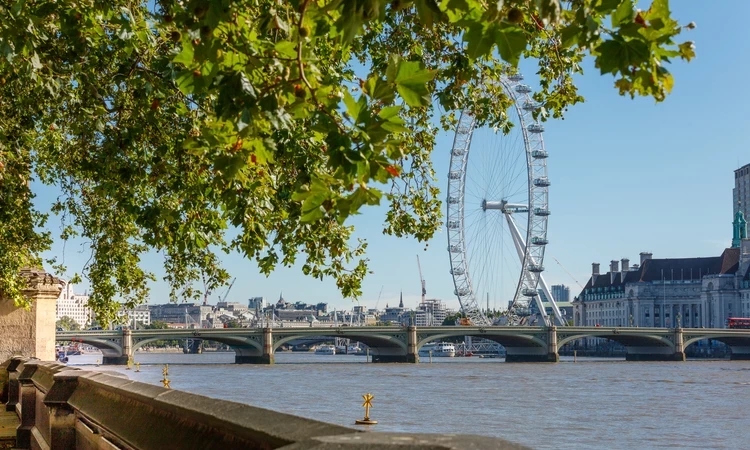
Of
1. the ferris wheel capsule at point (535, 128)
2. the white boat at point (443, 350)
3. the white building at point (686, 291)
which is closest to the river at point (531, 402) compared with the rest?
the ferris wheel capsule at point (535, 128)

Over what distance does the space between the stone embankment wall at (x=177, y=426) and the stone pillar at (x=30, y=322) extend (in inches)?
333

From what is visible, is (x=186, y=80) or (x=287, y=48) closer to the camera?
(x=287, y=48)

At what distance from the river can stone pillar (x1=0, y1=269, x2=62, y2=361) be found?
1491cm

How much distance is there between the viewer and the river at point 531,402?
137ft

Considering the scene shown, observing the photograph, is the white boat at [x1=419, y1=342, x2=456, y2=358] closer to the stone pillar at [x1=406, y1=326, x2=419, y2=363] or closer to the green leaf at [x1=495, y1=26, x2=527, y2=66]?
the stone pillar at [x1=406, y1=326, x2=419, y2=363]

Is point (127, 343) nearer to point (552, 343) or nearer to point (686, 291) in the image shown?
point (552, 343)

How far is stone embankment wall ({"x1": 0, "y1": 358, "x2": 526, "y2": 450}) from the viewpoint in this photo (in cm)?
204

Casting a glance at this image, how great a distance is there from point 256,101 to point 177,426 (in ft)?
4.11

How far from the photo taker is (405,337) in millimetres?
107812

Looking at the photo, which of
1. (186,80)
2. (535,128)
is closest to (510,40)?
(186,80)

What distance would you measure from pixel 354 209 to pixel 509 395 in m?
58.9

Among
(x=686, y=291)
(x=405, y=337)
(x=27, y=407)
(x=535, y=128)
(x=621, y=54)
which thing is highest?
(x=535, y=128)

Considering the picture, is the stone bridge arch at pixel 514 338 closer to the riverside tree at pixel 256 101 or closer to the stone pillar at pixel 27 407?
the riverside tree at pixel 256 101

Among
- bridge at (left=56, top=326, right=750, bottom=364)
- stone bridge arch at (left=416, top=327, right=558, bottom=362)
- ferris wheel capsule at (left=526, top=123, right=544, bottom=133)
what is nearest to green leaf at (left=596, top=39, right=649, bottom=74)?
bridge at (left=56, top=326, right=750, bottom=364)
